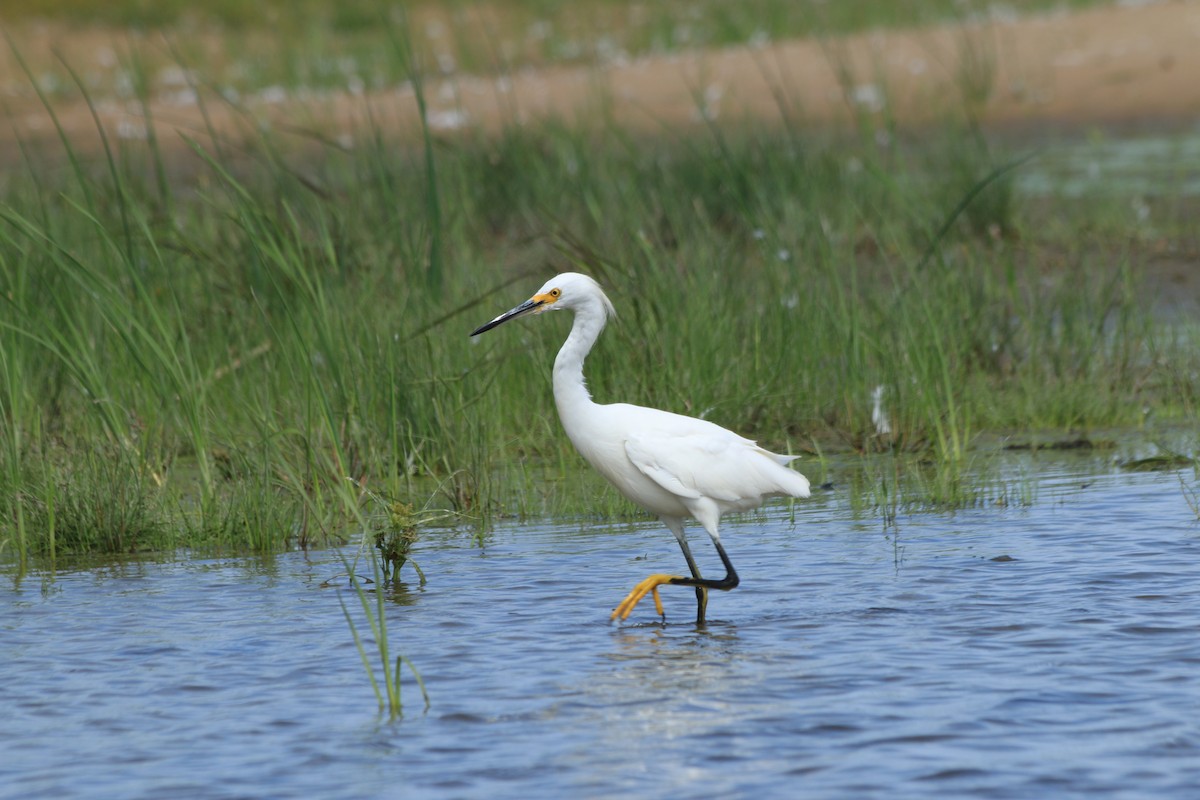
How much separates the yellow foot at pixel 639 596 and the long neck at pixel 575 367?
571mm

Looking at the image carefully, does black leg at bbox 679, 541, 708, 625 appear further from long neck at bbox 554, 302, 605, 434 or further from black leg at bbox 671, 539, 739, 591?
long neck at bbox 554, 302, 605, 434

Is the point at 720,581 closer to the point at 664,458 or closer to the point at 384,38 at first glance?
the point at 664,458

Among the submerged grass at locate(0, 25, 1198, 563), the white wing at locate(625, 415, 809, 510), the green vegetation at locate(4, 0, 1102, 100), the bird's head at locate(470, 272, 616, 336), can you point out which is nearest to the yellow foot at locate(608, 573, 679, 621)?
the white wing at locate(625, 415, 809, 510)

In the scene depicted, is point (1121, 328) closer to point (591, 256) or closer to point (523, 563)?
point (591, 256)

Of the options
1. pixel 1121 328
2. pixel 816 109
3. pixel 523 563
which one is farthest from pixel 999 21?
pixel 523 563

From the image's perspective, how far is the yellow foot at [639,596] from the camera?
16.9 feet

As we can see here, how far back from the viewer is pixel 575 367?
553cm

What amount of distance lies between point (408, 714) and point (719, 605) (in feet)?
4.97

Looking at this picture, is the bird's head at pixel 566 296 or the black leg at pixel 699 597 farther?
the bird's head at pixel 566 296

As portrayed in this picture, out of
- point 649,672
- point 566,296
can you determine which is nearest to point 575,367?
point 566,296

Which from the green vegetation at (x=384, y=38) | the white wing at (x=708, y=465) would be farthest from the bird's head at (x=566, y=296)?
the green vegetation at (x=384, y=38)

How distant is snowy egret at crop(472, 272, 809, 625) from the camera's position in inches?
209

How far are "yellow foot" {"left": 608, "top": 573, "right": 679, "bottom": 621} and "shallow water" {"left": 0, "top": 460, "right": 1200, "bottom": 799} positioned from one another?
0.22 feet

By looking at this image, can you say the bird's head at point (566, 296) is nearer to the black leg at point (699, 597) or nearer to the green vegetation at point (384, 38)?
the black leg at point (699, 597)
